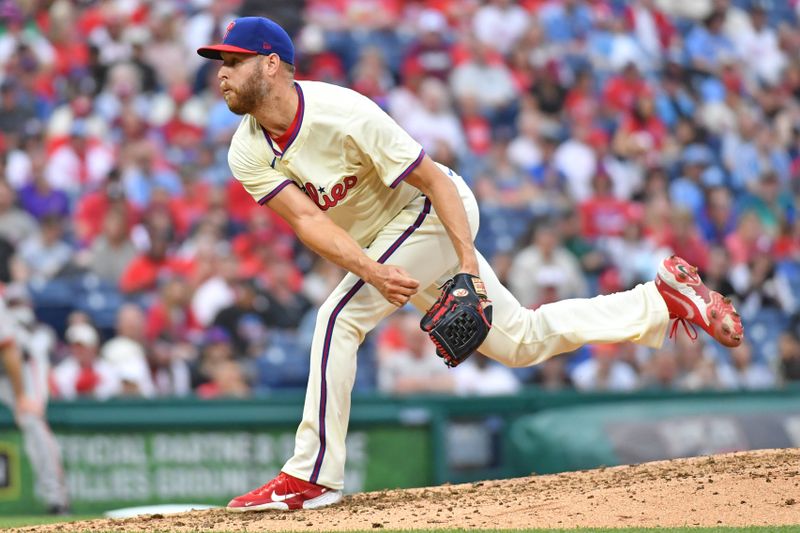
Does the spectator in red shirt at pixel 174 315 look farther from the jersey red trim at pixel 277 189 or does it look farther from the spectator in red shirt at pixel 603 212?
the jersey red trim at pixel 277 189

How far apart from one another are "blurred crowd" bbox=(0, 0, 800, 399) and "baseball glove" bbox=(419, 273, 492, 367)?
4637 mm

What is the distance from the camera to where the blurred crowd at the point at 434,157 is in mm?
10062

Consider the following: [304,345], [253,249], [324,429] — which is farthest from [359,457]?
[324,429]

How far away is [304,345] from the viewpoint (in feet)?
33.5

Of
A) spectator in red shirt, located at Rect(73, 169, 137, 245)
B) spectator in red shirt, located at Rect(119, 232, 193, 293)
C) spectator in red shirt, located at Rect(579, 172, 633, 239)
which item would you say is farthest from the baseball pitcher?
spectator in red shirt, located at Rect(579, 172, 633, 239)

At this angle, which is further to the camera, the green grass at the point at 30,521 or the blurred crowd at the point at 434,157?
the blurred crowd at the point at 434,157

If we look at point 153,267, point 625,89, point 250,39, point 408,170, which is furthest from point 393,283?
point 625,89

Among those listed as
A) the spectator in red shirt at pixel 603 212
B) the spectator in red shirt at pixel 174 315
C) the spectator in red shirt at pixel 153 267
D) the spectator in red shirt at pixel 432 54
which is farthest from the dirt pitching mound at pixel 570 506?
the spectator in red shirt at pixel 432 54

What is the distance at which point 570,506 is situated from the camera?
16.9 ft

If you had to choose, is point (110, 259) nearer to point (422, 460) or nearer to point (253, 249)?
point (253, 249)

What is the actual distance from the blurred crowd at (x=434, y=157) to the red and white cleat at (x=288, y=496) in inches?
162

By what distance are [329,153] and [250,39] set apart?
1.81 ft

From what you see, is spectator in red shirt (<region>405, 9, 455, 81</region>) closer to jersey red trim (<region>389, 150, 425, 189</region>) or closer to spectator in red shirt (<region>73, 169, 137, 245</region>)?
spectator in red shirt (<region>73, 169, 137, 245</region>)

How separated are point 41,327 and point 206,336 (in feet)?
4.13
